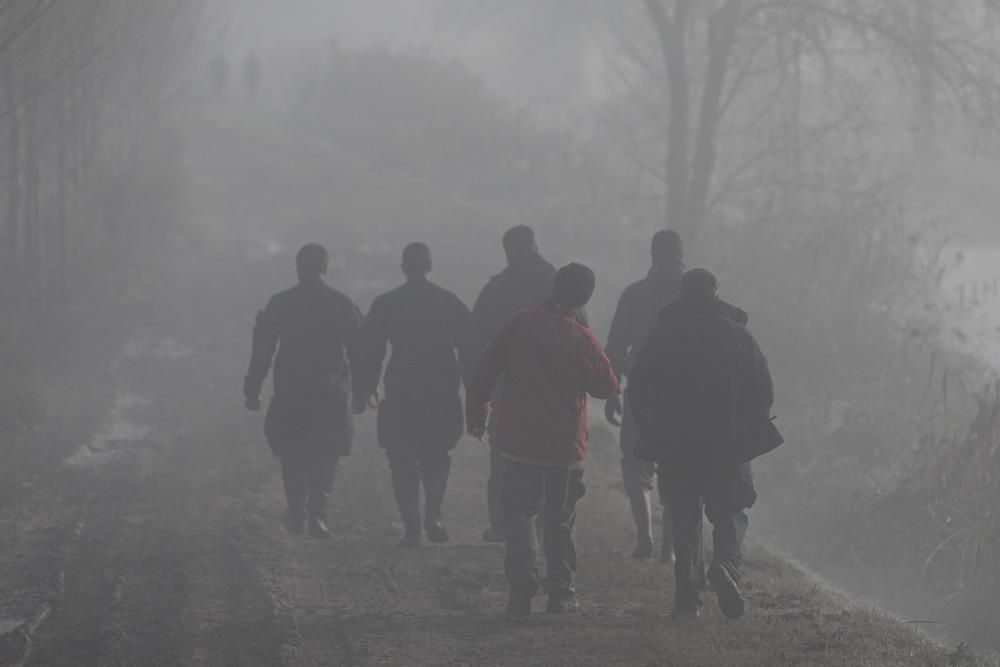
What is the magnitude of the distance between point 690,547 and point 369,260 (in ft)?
54.5

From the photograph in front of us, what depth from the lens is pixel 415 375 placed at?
8.65m

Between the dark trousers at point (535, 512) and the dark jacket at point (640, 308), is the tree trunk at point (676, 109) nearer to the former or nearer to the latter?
the dark jacket at point (640, 308)

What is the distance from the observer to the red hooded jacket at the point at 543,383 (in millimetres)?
→ 6941

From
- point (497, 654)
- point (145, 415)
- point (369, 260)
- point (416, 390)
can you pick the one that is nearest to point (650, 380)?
point (497, 654)

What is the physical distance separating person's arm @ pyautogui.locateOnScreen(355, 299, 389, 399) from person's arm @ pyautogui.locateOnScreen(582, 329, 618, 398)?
2.03 meters

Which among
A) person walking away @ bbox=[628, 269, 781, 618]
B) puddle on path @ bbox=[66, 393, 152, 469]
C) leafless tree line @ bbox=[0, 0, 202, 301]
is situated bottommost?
puddle on path @ bbox=[66, 393, 152, 469]

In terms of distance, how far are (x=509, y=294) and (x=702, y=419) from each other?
2315mm

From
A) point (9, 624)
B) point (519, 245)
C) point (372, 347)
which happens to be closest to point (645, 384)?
point (519, 245)

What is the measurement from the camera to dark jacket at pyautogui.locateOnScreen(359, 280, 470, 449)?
862 centimetres

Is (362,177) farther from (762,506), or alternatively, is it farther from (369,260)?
(762,506)

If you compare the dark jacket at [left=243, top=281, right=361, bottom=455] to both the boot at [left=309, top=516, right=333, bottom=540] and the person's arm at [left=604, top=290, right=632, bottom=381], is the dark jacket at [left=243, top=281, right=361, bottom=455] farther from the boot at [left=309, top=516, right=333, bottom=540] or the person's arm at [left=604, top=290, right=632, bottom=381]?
the person's arm at [left=604, top=290, right=632, bottom=381]

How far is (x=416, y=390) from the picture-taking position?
8625 millimetres

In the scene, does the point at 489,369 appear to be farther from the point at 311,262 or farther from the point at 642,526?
the point at 311,262

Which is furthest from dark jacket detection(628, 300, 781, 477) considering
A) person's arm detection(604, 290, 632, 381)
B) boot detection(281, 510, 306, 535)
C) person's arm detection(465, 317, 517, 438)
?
boot detection(281, 510, 306, 535)
